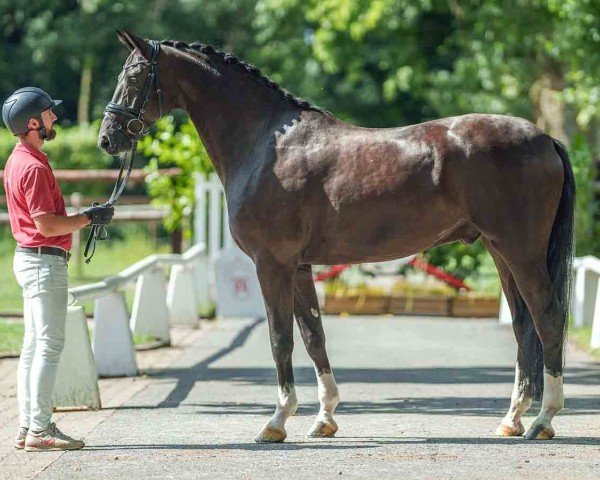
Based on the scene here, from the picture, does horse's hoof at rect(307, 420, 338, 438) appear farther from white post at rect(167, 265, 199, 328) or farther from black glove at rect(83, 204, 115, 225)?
white post at rect(167, 265, 199, 328)

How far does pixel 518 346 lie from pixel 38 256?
118 inches

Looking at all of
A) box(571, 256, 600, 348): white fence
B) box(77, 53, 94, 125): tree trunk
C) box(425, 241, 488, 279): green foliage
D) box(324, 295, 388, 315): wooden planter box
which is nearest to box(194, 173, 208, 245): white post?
box(324, 295, 388, 315): wooden planter box

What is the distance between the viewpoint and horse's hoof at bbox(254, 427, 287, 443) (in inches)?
342

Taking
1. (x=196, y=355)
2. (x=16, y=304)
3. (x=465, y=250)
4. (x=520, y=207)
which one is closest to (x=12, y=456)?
(x=520, y=207)

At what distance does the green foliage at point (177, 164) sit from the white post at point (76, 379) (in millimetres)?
9443

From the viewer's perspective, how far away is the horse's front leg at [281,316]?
8.89m

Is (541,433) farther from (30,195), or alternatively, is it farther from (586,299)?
(586,299)

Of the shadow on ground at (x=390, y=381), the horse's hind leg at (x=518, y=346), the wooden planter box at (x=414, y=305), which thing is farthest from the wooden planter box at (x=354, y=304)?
the horse's hind leg at (x=518, y=346)

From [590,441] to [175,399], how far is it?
11.4 ft

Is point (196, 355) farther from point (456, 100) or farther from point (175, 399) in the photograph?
point (456, 100)

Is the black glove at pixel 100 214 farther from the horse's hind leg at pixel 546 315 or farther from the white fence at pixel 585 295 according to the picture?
the white fence at pixel 585 295

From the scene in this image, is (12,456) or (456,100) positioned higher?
(456,100)

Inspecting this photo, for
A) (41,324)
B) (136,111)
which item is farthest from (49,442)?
(136,111)

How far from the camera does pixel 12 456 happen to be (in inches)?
324
